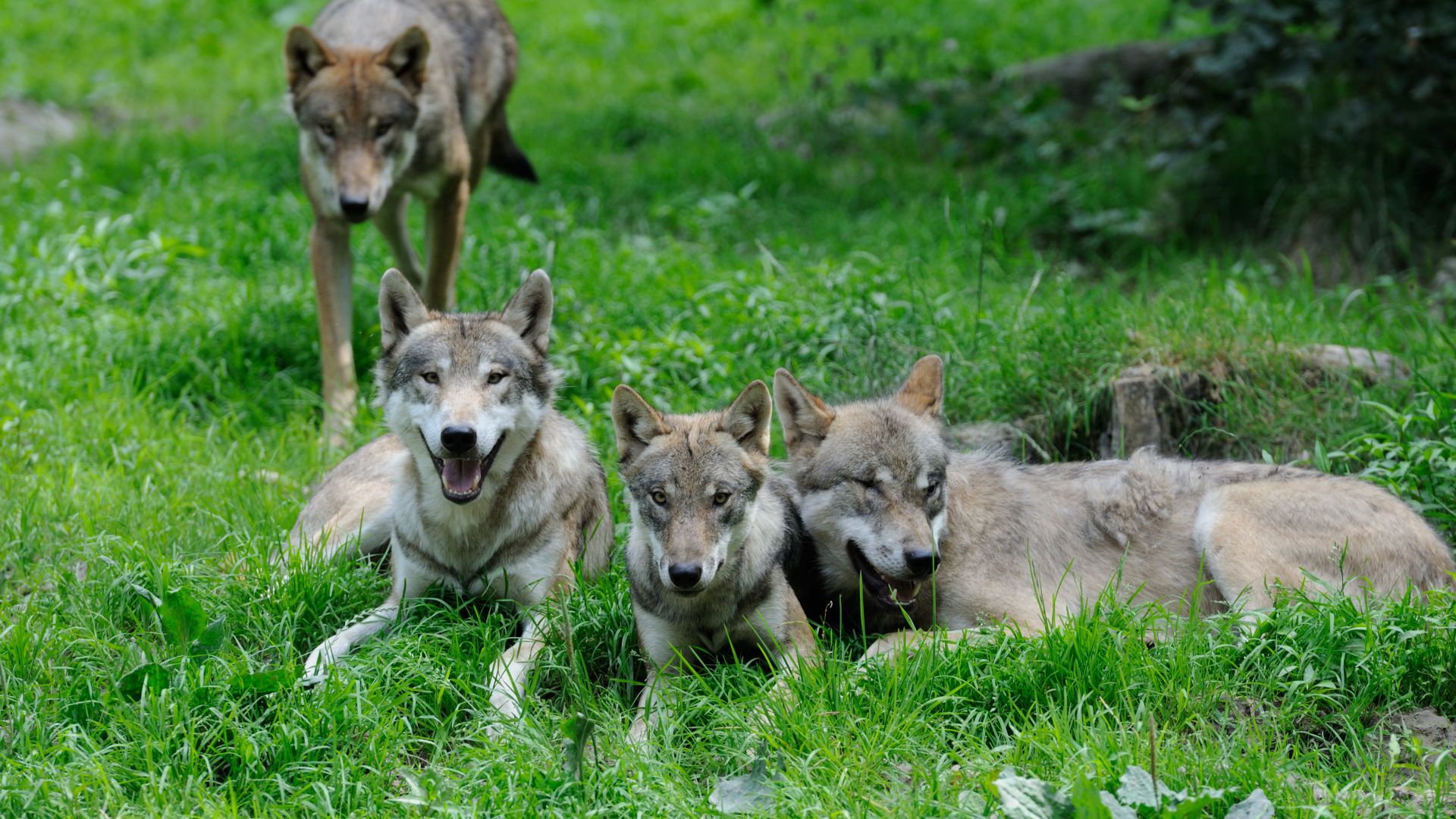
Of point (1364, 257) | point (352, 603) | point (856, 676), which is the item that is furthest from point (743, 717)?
point (1364, 257)

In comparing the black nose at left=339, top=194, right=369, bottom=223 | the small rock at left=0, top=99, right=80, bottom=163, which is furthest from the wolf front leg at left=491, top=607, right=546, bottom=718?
the small rock at left=0, top=99, right=80, bottom=163

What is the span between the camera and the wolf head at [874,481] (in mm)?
4637

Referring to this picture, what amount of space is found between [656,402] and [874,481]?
1847 millimetres

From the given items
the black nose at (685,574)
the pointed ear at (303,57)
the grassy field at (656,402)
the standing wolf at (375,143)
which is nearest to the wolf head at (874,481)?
the grassy field at (656,402)

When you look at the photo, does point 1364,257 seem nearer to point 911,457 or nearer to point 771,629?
point 911,457

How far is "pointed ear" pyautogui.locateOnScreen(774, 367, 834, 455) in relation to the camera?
199 inches

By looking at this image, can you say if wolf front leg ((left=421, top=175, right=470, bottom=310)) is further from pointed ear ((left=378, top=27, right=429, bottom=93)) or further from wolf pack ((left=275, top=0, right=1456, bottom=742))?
wolf pack ((left=275, top=0, right=1456, bottom=742))

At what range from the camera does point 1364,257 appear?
8492 mm

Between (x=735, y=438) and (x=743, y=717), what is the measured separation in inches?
40.8

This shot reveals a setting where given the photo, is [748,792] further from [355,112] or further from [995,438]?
[355,112]

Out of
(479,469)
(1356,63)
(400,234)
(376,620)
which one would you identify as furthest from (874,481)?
(1356,63)

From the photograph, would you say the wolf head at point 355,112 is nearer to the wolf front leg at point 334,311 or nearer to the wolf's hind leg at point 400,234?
the wolf front leg at point 334,311

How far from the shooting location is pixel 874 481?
15.8ft

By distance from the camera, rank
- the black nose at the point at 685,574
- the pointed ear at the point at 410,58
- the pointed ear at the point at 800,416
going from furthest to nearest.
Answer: the pointed ear at the point at 410,58
the pointed ear at the point at 800,416
the black nose at the point at 685,574
